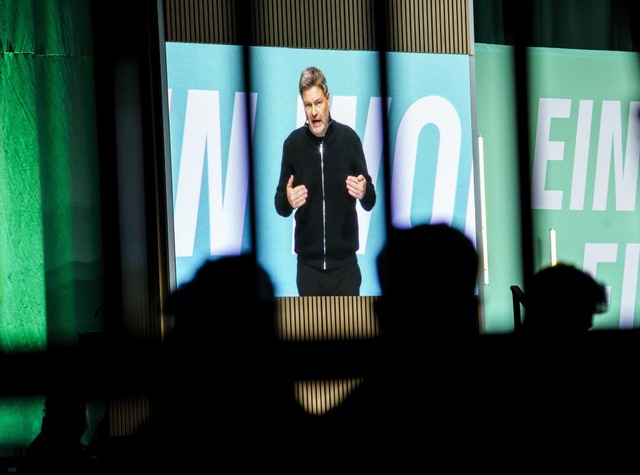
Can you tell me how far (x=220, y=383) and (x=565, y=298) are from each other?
282 cm

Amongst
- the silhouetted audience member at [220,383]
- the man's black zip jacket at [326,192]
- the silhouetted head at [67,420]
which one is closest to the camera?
the silhouetted head at [67,420]

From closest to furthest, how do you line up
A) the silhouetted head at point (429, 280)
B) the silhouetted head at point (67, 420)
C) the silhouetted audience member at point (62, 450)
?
the silhouetted audience member at point (62, 450) < the silhouetted head at point (67, 420) < the silhouetted head at point (429, 280)

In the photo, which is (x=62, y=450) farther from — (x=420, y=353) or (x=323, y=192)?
A: (x=420, y=353)

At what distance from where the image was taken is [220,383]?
19.0ft

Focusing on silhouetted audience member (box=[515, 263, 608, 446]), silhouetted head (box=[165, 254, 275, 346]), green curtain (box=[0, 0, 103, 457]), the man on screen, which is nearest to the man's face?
the man on screen

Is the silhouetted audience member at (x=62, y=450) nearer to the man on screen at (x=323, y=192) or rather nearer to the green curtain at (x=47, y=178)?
the green curtain at (x=47, y=178)

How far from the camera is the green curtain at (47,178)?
5.53 meters

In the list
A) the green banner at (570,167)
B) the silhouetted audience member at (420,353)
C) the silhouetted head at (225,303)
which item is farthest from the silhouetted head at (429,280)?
the silhouetted head at (225,303)

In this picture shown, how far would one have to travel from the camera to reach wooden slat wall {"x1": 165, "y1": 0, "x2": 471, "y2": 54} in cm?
576

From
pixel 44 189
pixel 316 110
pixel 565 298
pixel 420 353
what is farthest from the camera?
pixel 565 298

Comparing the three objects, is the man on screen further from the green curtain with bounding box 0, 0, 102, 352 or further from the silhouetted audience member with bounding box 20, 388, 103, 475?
the silhouetted audience member with bounding box 20, 388, 103, 475

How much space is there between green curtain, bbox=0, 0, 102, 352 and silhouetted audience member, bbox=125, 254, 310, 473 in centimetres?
68

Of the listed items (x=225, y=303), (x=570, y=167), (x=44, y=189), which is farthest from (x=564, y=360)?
(x=44, y=189)

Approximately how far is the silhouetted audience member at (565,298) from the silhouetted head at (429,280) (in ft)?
1.79
